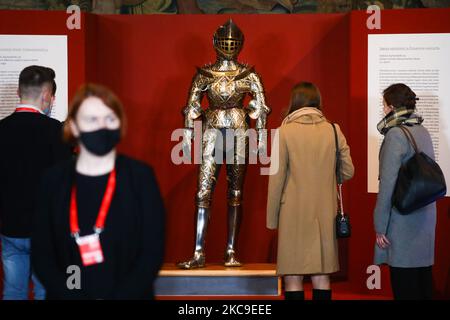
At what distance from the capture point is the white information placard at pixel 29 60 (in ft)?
25.1

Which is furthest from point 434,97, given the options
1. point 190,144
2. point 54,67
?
point 54,67

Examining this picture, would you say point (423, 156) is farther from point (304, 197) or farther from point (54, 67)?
point (54, 67)

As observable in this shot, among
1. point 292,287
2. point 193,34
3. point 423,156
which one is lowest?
point 292,287

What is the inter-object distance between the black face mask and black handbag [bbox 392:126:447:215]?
92.1 inches

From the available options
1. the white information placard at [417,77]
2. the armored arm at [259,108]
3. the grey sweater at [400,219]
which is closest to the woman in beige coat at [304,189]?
the grey sweater at [400,219]

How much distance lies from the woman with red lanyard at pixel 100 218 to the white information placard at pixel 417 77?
14.7 feet

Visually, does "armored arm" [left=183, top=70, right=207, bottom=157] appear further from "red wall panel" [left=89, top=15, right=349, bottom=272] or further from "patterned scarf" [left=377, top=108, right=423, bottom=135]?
"patterned scarf" [left=377, top=108, right=423, bottom=135]

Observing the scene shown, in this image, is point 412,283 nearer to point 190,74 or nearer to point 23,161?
point 23,161

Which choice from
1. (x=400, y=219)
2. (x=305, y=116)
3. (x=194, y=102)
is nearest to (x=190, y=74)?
(x=194, y=102)

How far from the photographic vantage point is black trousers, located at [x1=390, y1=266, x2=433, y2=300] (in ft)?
17.1

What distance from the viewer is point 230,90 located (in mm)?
7180

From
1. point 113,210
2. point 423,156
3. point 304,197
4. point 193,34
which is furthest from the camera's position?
point 193,34

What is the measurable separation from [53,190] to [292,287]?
2.65 metres

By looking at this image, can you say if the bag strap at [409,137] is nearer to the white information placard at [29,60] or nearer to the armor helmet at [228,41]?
the armor helmet at [228,41]
